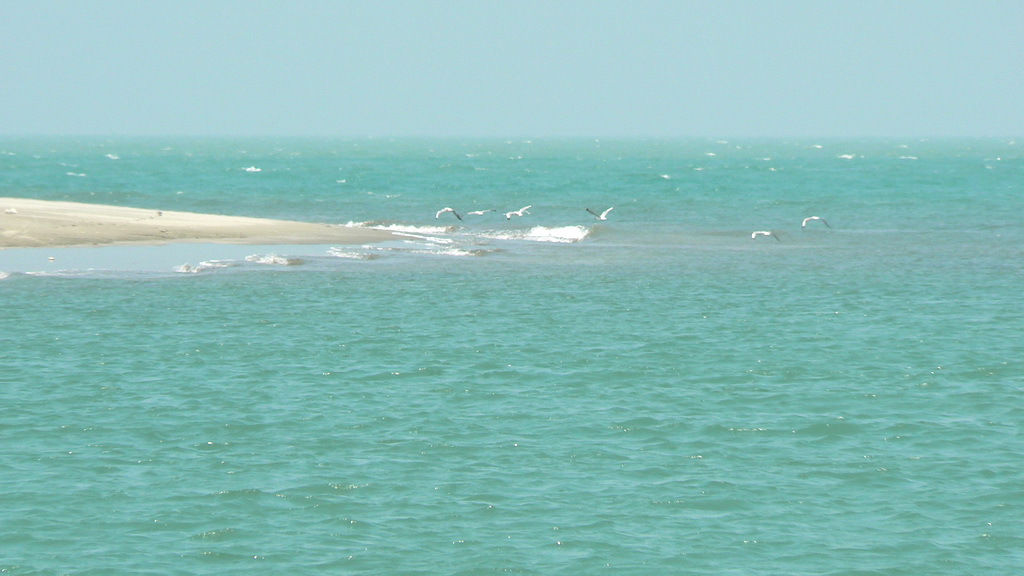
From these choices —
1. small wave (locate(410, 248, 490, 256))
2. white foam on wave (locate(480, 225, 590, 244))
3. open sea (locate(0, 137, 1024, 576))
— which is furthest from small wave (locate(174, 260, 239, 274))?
white foam on wave (locate(480, 225, 590, 244))

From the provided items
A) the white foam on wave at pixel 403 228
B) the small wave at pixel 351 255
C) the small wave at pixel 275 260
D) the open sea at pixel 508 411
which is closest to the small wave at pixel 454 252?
the open sea at pixel 508 411

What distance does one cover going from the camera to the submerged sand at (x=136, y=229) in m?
53.6

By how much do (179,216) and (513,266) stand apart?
21977 millimetres

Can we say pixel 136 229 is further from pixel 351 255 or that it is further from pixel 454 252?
pixel 454 252

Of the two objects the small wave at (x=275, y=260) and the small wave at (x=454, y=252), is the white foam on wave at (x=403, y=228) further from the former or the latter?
the small wave at (x=275, y=260)

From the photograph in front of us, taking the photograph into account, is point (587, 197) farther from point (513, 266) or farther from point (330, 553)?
point (330, 553)

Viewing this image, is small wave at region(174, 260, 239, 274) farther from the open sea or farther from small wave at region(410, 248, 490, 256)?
small wave at region(410, 248, 490, 256)

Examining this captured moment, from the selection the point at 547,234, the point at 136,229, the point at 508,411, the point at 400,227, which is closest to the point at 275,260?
the point at 136,229

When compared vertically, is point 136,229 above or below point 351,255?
above

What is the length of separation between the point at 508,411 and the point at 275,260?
2542 centimetres

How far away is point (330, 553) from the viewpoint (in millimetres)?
18219

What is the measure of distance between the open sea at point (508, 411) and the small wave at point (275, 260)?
0.23 m

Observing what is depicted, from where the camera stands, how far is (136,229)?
5719cm

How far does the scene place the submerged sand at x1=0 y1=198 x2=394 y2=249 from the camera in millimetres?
53625
